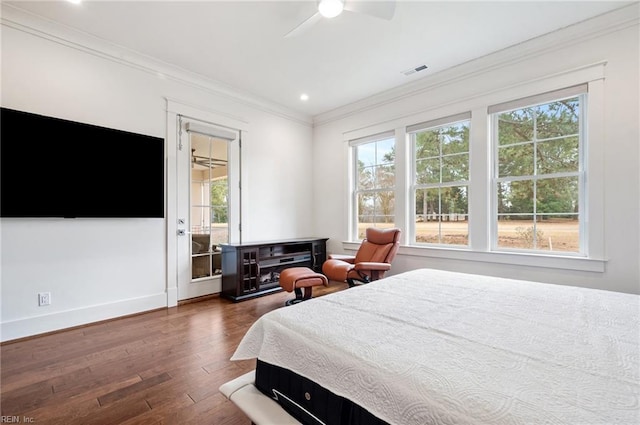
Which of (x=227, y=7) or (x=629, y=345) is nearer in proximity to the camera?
(x=629, y=345)

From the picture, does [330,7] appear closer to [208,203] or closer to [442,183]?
[442,183]

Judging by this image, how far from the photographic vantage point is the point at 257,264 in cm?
398

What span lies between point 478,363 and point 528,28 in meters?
3.34

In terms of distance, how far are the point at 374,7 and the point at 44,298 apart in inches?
153

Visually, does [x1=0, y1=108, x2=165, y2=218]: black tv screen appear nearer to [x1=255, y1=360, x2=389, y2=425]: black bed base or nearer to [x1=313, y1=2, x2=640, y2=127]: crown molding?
[x1=255, y1=360, x2=389, y2=425]: black bed base

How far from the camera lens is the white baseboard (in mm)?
2590

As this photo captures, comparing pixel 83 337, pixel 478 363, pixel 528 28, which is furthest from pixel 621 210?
pixel 83 337

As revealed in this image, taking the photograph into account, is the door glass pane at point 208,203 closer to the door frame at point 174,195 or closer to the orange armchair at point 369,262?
the door frame at point 174,195

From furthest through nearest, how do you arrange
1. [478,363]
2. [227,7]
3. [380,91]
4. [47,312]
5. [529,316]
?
[380,91] → [47,312] → [227,7] → [529,316] → [478,363]

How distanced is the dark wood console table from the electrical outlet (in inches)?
70.3

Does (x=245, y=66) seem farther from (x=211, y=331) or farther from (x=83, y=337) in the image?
(x=83, y=337)

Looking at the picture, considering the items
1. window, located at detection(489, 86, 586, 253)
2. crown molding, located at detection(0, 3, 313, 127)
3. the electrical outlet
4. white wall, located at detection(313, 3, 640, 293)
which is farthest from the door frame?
window, located at detection(489, 86, 586, 253)

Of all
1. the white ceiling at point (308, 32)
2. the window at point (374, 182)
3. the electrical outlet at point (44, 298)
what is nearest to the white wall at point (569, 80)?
the white ceiling at point (308, 32)

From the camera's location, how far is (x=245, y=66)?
3570mm
